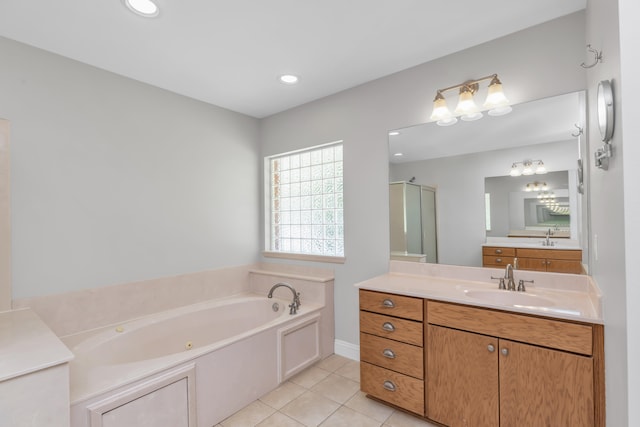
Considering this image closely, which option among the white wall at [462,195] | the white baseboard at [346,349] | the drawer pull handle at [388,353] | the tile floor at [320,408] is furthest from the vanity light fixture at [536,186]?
the white baseboard at [346,349]

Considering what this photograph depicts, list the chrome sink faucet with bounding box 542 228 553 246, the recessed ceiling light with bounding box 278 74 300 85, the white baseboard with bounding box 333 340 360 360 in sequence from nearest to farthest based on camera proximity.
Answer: the chrome sink faucet with bounding box 542 228 553 246, the recessed ceiling light with bounding box 278 74 300 85, the white baseboard with bounding box 333 340 360 360

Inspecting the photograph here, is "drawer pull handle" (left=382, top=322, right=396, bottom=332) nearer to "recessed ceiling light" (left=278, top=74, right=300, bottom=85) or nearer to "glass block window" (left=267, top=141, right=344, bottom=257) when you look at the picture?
"glass block window" (left=267, top=141, right=344, bottom=257)

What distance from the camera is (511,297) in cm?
187

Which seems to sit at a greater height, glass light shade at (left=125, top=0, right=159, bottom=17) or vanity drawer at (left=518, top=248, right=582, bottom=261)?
glass light shade at (left=125, top=0, right=159, bottom=17)

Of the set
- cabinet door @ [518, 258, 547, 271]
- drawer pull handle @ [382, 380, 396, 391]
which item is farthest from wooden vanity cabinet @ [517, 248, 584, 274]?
drawer pull handle @ [382, 380, 396, 391]

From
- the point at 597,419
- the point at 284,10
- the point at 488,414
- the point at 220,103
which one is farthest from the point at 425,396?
the point at 220,103

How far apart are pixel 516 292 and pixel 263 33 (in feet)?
7.54

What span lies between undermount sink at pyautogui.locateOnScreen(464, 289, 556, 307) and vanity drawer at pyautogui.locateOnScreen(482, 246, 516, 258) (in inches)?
11.4

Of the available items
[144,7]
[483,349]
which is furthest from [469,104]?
[144,7]

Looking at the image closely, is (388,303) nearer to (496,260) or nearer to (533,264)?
(496,260)

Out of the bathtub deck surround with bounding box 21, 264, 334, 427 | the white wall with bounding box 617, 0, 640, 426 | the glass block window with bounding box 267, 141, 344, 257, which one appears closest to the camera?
the white wall with bounding box 617, 0, 640, 426

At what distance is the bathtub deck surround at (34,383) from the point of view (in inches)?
45.6

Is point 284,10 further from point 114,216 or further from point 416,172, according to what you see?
point 114,216

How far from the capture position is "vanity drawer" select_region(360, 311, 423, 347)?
1.89 m
